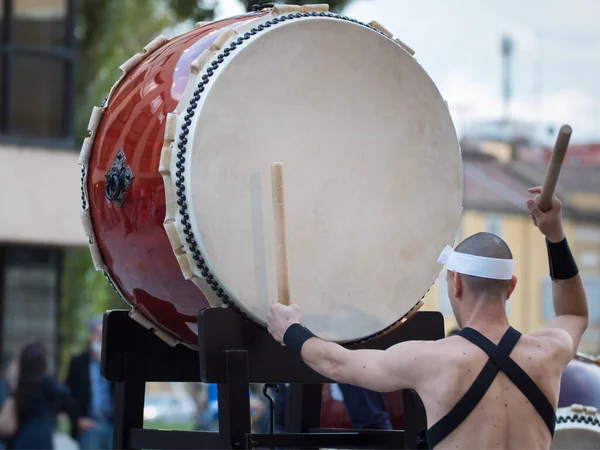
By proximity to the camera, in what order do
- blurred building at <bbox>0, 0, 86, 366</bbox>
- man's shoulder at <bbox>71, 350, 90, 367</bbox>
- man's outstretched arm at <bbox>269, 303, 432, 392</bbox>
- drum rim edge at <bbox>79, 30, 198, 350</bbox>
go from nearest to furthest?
Answer: man's outstretched arm at <bbox>269, 303, 432, 392</bbox>
drum rim edge at <bbox>79, 30, 198, 350</bbox>
man's shoulder at <bbox>71, 350, 90, 367</bbox>
blurred building at <bbox>0, 0, 86, 366</bbox>

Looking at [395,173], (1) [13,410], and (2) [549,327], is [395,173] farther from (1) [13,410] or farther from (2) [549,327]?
(1) [13,410]

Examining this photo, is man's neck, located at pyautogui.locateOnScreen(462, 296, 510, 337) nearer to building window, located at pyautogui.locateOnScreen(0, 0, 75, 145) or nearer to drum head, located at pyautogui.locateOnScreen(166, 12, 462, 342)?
drum head, located at pyautogui.locateOnScreen(166, 12, 462, 342)

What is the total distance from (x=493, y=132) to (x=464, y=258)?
25591mm

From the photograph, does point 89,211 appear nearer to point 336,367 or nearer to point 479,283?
point 336,367

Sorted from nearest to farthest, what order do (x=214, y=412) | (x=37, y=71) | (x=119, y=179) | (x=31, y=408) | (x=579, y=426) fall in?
(x=119, y=179)
(x=579, y=426)
(x=31, y=408)
(x=214, y=412)
(x=37, y=71)

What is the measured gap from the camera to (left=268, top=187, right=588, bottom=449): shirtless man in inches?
91.2

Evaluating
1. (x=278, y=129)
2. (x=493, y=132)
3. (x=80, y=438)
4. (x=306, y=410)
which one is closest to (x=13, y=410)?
(x=80, y=438)

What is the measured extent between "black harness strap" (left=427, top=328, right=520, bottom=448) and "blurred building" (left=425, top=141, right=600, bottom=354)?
64.4ft

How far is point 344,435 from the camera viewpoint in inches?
125

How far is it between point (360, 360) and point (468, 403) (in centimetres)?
27

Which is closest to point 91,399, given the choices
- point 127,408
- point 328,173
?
point 127,408

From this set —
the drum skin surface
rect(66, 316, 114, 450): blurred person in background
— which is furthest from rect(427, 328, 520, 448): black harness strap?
rect(66, 316, 114, 450): blurred person in background

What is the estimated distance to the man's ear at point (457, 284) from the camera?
2.44 meters

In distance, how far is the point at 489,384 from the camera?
91.3 inches
